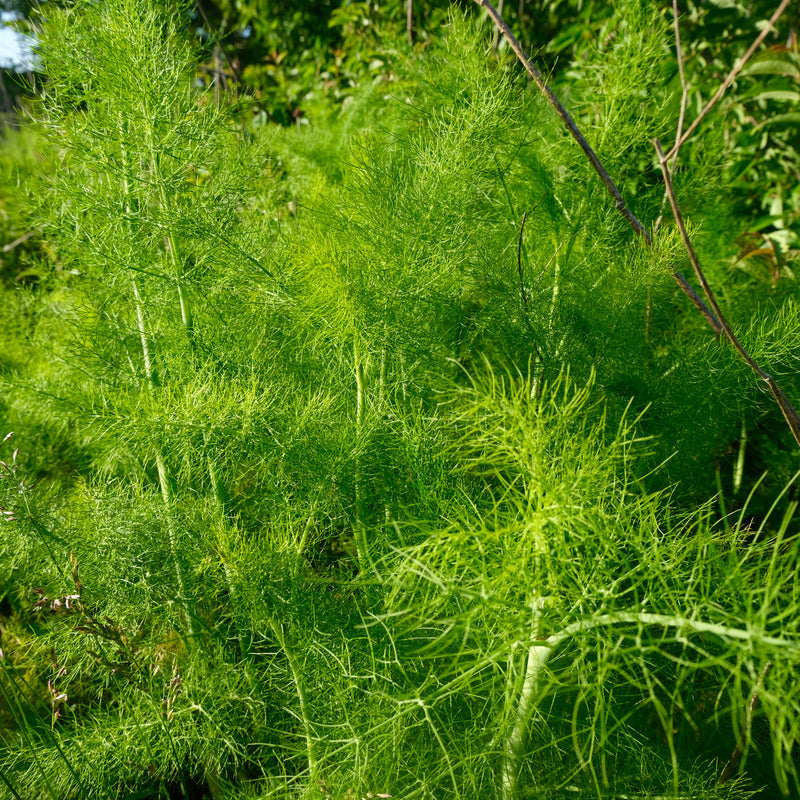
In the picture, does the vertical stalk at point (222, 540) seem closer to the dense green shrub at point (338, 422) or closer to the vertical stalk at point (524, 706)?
the dense green shrub at point (338, 422)

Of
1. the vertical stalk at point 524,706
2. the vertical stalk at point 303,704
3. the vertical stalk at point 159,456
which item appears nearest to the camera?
the vertical stalk at point 524,706

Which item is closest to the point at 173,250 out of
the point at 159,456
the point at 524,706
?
the point at 159,456

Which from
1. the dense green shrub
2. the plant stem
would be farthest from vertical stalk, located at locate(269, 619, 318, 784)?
the plant stem

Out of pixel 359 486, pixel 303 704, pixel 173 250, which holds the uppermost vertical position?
pixel 173 250

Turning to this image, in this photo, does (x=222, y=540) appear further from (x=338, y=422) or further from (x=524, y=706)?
(x=524, y=706)

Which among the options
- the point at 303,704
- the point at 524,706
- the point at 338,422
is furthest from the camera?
the point at 338,422

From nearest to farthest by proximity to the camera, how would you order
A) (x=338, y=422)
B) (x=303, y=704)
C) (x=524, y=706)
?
(x=524, y=706) → (x=303, y=704) → (x=338, y=422)

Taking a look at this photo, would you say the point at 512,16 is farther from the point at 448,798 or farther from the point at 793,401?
the point at 448,798

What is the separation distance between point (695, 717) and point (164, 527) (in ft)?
2.91

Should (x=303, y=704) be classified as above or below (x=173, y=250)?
below

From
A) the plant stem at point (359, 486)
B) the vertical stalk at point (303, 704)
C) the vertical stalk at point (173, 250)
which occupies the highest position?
the vertical stalk at point (173, 250)

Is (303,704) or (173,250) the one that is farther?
(173,250)

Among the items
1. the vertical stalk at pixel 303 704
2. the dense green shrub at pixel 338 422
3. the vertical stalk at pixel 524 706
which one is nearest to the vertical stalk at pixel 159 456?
the dense green shrub at pixel 338 422

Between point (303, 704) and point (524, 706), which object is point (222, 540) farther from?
point (524, 706)
